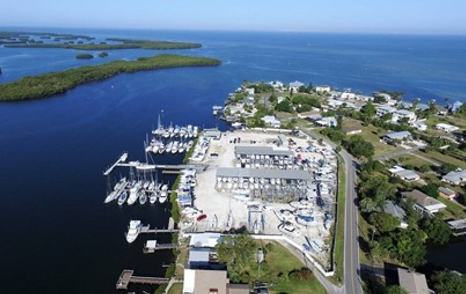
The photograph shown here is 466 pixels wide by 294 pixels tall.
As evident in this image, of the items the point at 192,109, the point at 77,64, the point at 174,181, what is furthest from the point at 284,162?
the point at 77,64

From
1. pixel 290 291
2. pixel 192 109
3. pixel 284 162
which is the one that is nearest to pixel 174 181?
pixel 284 162

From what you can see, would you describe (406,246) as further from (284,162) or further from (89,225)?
(89,225)

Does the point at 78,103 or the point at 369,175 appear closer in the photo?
the point at 369,175

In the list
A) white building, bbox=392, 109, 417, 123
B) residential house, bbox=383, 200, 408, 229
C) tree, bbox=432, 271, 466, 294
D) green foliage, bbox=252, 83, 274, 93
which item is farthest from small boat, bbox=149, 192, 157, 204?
green foliage, bbox=252, 83, 274, 93

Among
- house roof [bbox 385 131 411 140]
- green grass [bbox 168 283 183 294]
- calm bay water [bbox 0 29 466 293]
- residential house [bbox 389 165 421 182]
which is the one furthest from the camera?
house roof [bbox 385 131 411 140]

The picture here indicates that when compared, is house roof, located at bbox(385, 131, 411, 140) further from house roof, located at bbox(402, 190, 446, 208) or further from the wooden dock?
the wooden dock

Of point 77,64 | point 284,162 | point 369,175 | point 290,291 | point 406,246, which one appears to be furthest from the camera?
point 77,64

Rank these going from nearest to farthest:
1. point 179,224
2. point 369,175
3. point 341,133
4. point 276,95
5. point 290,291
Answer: point 290,291 < point 179,224 < point 369,175 < point 341,133 < point 276,95

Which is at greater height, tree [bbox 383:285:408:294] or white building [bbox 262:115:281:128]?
tree [bbox 383:285:408:294]
